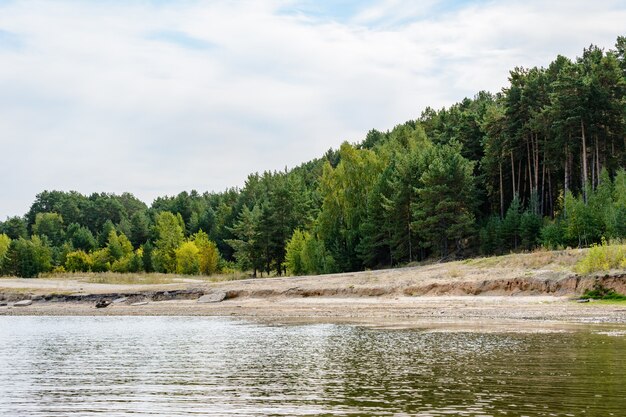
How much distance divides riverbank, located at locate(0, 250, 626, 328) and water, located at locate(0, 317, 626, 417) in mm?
7283

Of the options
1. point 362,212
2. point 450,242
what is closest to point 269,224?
point 362,212

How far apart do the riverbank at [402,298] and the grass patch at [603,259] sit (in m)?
0.72

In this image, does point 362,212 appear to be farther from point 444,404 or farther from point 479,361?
point 444,404

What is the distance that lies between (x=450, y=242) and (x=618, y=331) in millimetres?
42804

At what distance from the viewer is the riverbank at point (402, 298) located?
3606cm

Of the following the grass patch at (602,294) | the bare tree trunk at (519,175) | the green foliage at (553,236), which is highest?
the bare tree trunk at (519,175)

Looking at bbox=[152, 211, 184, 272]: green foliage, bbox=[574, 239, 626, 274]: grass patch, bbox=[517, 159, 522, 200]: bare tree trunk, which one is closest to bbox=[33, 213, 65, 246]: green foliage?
bbox=[152, 211, 184, 272]: green foliage

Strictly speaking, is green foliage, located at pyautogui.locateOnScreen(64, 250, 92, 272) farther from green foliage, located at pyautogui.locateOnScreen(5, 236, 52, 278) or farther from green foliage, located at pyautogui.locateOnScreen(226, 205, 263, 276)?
green foliage, located at pyautogui.locateOnScreen(226, 205, 263, 276)

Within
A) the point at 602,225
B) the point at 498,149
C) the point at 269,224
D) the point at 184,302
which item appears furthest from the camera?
the point at 269,224

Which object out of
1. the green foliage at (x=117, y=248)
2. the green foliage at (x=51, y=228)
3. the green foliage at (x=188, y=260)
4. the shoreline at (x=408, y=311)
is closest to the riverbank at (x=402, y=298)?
the shoreline at (x=408, y=311)

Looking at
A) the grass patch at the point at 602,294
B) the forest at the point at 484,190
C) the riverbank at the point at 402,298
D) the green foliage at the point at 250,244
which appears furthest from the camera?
the green foliage at the point at 250,244

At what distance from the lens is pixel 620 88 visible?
58844 millimetres

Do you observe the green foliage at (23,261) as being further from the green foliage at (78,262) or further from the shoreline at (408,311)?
the shoreline at (408,311)

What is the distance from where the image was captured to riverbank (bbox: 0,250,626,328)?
1420 inches
